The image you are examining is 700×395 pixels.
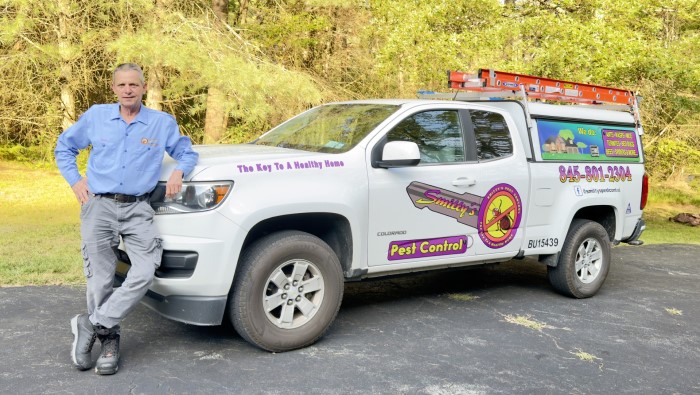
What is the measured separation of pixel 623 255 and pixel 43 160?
12796mm

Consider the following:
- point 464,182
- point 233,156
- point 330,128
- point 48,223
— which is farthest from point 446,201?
point 48,223

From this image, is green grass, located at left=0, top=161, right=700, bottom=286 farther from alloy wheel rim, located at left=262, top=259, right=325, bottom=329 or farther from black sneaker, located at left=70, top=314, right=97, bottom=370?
alloy wheel rim, located at left=262, top=259, right=325, bottom=329

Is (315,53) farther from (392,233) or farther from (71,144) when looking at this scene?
(71,144)

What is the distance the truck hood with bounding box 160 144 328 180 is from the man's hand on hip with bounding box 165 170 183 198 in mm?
89

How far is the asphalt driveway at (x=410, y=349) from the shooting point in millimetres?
4277

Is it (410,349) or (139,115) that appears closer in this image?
(139,115)

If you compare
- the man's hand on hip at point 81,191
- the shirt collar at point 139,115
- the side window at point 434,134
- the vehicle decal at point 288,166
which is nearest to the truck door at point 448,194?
Result: the side window at point 434,134

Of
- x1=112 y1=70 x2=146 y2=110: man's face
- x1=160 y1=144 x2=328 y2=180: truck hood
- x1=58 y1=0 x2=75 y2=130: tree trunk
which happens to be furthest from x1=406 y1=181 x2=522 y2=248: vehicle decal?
x1=58 y1=0 x2=75 y2=130: tree trunk

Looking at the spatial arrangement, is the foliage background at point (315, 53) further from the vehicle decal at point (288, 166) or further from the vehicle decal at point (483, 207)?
the vehicle decal at point (288, 166)

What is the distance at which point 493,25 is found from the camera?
38.7ft

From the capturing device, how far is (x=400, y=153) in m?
5.01

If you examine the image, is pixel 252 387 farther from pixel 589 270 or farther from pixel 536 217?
pixel 589 270

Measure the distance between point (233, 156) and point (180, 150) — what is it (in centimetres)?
43

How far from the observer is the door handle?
563 centimetres
